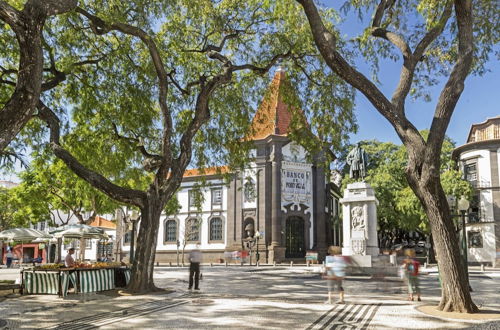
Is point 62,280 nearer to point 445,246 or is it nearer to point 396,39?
point 445,246

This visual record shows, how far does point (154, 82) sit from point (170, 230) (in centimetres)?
3141

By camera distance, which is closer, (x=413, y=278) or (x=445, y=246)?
(x=445, y=246)

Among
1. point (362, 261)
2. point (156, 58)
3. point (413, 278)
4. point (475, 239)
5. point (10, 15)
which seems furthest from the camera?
point (475, 239)

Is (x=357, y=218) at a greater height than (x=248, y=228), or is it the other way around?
(x=357, y=218)

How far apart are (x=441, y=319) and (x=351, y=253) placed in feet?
41.6

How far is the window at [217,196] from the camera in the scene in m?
43.5

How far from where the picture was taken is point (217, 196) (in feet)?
143

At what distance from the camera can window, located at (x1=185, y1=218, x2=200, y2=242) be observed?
4434cm

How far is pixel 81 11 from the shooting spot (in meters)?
13.3

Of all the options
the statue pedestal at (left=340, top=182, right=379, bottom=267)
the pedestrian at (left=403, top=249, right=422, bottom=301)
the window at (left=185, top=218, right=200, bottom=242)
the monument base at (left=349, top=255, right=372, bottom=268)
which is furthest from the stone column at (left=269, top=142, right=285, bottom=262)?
the pedestrian at (left=403, top=249, right=422, bottom=301)

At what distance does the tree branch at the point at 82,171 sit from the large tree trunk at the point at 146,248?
0.37 m

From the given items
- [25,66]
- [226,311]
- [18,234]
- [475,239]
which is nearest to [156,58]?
[25,66]

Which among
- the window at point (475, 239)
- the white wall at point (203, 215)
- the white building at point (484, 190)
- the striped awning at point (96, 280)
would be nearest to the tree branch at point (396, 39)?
the striped awning at point (96, 280)

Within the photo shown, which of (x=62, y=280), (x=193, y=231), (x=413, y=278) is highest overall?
(x=193, y=231)
